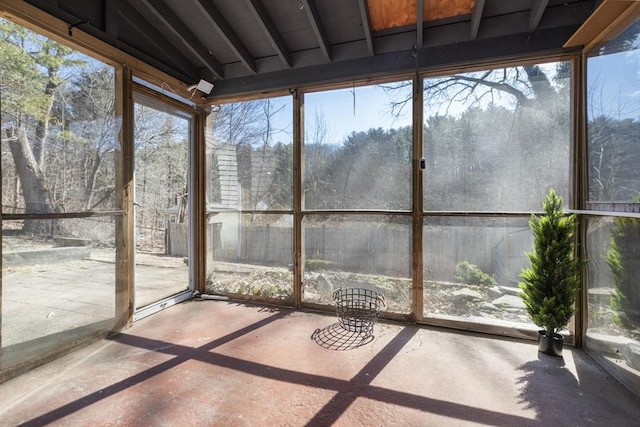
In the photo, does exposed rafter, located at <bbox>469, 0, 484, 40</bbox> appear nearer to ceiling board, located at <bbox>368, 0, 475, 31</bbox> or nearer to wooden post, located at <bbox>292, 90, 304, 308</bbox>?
ceiling board, located at <bbox>368, 0, 475, 31</bbox>

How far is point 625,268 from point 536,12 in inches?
81.8

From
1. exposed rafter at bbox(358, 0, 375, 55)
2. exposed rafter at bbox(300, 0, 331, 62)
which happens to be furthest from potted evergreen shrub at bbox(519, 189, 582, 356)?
exposed rafter at bbox(300, 0, 331, 62)

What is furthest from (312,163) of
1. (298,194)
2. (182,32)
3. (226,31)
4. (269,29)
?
(182,32)

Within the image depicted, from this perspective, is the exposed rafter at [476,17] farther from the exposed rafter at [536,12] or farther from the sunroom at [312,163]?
the exposed rafter at [536,12]

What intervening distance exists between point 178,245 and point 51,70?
2058mm

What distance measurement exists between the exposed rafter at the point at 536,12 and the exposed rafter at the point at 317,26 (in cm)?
178

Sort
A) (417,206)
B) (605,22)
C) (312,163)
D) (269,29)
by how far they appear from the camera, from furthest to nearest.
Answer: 1. (312,163)
2. (417,206)
3. (269,29)
4. (605,22)

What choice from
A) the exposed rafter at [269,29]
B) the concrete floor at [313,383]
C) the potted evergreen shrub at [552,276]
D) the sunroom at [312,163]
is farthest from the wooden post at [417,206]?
the exposed rafter at [269,29]

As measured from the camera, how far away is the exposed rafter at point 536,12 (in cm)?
237

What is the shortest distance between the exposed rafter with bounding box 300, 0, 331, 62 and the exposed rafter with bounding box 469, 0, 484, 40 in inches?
51.9

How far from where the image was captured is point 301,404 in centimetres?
182

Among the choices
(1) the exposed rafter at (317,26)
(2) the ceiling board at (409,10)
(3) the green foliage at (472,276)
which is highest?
(2) the ceiling board at (409,10)

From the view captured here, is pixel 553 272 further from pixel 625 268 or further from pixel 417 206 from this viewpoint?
pixel 417 206

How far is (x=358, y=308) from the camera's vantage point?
10.4 ft
